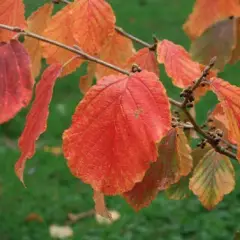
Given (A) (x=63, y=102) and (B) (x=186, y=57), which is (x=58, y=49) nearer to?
(B) (x=186, y=57)

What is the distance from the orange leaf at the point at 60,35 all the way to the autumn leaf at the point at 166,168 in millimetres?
274

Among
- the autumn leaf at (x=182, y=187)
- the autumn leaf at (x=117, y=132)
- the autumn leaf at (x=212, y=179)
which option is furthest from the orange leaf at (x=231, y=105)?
the autumn leaf at (x=182, y=187)

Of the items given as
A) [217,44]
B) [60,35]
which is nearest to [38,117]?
[60,35]

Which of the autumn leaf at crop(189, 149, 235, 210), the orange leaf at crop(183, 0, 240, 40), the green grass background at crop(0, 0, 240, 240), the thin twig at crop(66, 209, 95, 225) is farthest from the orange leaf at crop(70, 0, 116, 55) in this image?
the thin twig at crop(66, 209, 95, 225)

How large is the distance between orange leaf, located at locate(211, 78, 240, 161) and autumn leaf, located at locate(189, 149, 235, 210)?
34 centimetres

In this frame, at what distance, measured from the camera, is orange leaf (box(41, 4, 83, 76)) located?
1330mm

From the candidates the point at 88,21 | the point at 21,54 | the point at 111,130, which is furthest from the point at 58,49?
the point at 111,130

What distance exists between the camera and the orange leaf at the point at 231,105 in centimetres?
101

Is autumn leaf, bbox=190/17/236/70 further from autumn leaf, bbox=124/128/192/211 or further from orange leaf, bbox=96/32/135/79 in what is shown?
autumn leaf, bbox=124/128/192/211

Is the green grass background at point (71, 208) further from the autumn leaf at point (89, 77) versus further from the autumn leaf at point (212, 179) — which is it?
the autumn leaf at point (212, 179)

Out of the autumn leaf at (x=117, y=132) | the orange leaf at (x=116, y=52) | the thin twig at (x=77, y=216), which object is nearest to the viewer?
the autumn leaf at (x=117, y=132)

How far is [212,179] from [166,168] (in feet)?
0.50

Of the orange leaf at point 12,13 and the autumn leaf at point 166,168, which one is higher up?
the orange leaf at point 12,13

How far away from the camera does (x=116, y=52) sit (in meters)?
1.58
